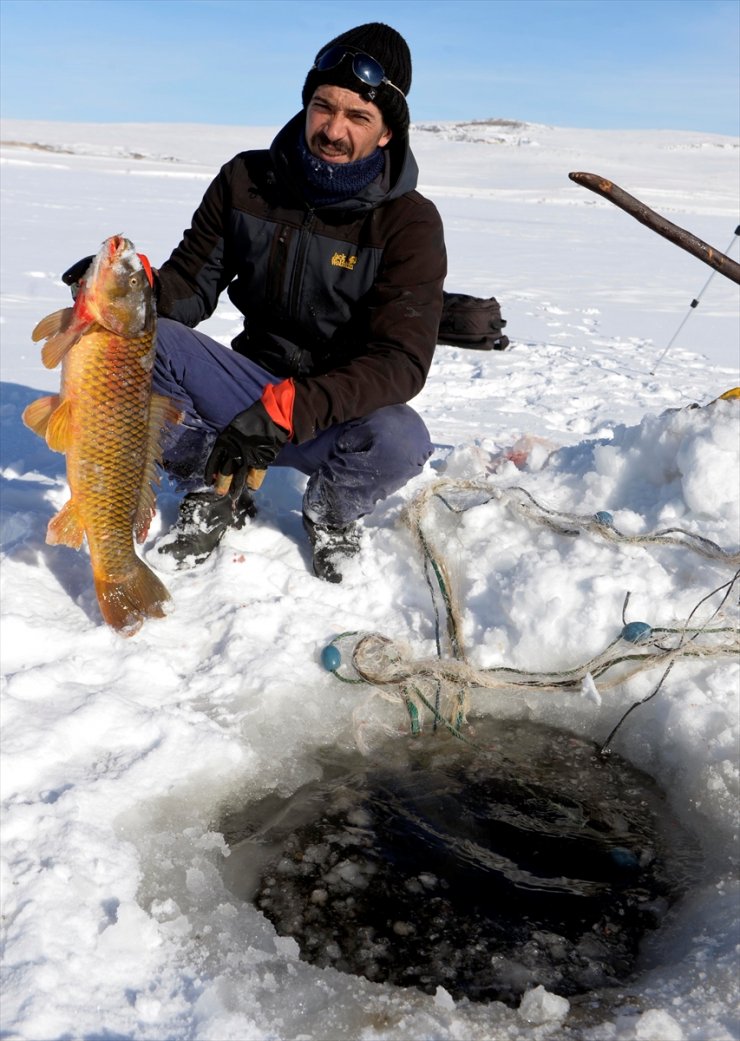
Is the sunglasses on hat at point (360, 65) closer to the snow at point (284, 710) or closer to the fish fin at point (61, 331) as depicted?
the fish fin at point (61, 331)

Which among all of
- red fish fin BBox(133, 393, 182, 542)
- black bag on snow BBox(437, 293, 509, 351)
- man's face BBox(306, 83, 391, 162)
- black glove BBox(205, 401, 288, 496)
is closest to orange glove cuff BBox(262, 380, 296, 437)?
black glove BBox(205, 401, 288, 496)

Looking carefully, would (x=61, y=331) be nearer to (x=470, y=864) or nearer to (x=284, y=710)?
(x=284, y=710)

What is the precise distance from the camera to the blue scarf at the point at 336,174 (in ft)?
10.5

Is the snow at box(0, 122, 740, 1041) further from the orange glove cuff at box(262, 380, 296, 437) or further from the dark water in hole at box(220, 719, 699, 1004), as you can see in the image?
the orange glove cuff at box(262, 380, 296, 437)

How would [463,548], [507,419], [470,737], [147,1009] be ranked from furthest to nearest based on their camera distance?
1. [507,419]
2. [463,548]
3. [470,737]
4. [147,1009]

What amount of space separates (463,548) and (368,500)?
38cm

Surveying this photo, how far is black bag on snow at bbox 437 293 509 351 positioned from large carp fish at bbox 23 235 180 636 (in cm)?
166

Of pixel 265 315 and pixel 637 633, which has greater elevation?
pixel 265 315

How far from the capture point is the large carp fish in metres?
2.60

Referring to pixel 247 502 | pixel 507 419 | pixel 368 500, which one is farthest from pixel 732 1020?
pixel 507 419

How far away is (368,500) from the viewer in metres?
3.45

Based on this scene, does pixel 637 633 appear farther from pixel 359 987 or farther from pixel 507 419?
pixel 507 419

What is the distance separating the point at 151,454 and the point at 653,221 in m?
2.19

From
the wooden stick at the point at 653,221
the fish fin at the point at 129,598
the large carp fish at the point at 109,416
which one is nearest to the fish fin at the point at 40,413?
the large carp fish at the point at 109,416
